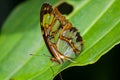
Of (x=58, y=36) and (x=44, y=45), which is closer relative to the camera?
(x=58, y=36)

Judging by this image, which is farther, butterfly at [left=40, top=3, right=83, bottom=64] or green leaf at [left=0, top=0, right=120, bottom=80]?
butterfly at [left=40, top=3, right=83, bottom=64]

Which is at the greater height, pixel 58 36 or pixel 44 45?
pixel 58 36

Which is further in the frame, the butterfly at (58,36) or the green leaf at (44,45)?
the butterfly at (58,36)

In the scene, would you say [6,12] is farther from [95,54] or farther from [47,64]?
[95,54]

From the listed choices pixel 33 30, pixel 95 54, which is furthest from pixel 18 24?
pixel 95 54
